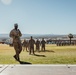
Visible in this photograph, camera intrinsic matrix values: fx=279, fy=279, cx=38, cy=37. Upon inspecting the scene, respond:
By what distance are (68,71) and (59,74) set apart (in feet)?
2.39

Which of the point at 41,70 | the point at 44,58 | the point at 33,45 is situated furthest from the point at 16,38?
the point at 33,45

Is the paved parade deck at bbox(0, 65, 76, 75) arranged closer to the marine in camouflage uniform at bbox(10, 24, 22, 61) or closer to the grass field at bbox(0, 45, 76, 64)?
the grass field at bbox(0, 45, 76, 64)

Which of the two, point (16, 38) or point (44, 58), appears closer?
point (16, 38)

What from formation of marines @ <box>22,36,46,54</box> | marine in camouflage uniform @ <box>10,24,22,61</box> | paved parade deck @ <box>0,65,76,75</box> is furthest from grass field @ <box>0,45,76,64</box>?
paved parade deck @ <box>0,65,76,75</box>

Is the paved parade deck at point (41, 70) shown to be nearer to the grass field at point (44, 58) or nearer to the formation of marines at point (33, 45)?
the grass field at point (44, 58)

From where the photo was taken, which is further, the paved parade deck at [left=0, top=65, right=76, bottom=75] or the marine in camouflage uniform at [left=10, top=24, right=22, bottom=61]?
the marine in camouflage uniform at [left=10, top=24, right=22, bottom=61]

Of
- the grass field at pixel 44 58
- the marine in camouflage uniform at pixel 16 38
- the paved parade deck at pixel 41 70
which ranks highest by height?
the marine in camouflage uniform at pixel 16 38

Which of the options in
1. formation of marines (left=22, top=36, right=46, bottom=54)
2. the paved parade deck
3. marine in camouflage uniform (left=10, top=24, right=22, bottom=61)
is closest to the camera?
the paved parade deck

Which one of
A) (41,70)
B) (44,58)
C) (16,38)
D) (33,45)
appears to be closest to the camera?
(41,70)

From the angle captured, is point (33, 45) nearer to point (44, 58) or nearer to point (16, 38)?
point (44, 58)

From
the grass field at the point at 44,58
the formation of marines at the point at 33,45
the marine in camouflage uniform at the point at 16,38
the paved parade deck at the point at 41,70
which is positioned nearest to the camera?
the paved parade deck at the point at 41,70

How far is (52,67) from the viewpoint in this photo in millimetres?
10719

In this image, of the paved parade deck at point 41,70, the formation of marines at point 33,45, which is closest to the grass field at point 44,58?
the formation of marines at point 33,45

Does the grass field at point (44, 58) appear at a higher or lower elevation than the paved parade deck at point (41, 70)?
lower
